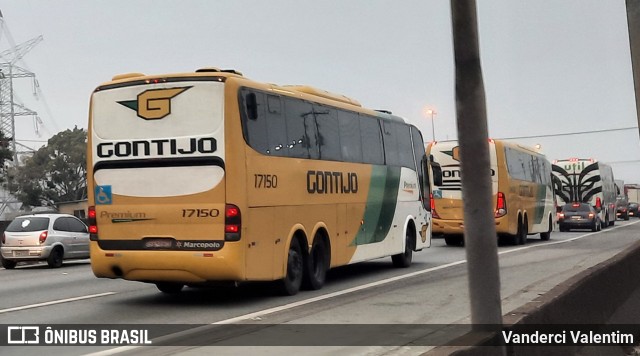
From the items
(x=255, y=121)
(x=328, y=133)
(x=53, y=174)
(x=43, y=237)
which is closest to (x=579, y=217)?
(x=43, y=237)

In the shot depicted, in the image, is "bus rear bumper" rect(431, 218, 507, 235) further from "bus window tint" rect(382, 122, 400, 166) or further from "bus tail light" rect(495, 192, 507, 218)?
"bus window tint" rect(382, 122, 400, 166)

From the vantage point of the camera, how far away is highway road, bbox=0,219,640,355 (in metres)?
10.4

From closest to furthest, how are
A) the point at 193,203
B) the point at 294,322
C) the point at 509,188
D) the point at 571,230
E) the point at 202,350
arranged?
the point at 202,350
the point at 294,322
the point at 193,203
the point at 509,188
the point at 571,230

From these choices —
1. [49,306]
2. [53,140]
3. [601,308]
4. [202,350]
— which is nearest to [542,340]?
[601,308]

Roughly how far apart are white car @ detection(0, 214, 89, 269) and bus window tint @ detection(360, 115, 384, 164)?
10399 millimetres

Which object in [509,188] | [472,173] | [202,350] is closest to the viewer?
[472,173]

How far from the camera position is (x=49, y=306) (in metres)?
12.5

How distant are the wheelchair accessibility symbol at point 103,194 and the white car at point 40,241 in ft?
35.9

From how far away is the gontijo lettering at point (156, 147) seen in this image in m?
11.8

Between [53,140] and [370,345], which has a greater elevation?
[53,140]

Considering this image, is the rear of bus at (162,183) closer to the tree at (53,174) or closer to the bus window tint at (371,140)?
the bus window tint at (371,140)

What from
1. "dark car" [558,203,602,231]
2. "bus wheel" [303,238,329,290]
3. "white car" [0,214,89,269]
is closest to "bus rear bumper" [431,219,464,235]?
"white car" [0,214,89,269]

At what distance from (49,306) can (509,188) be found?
17575 mm

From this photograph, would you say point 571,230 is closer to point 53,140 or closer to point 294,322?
point 294,322
